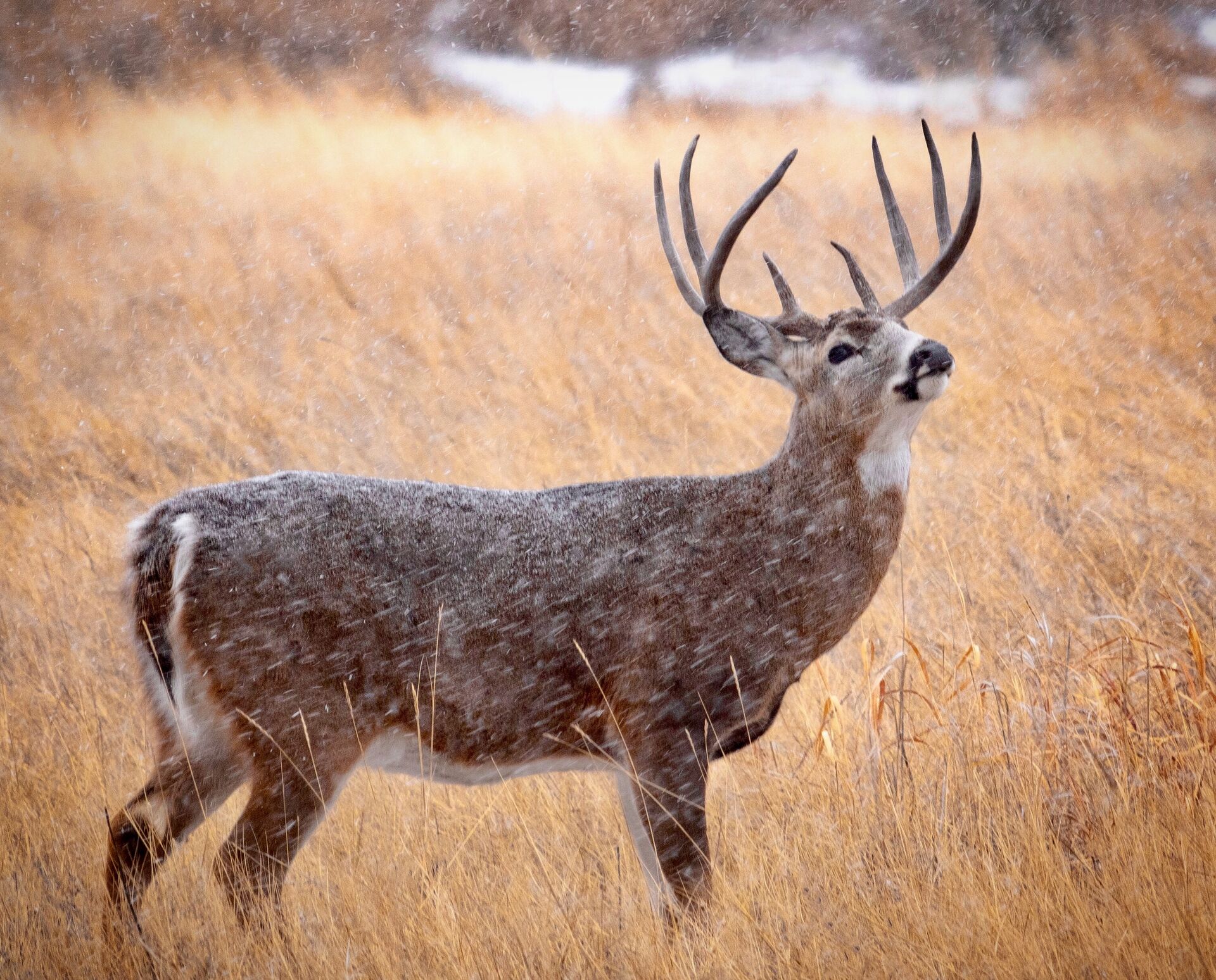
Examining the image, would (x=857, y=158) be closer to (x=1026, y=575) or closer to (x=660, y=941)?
(x=1026, y=575)

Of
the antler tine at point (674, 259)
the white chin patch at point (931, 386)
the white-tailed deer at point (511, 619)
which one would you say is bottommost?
the white-tailed deer at point (511, 619)

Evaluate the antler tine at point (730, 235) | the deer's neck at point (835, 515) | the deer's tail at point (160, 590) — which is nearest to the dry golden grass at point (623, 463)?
the deer's neck at point (835, 515)

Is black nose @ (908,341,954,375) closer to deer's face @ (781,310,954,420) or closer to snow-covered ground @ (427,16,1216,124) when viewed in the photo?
deer's face @ (781,310,954,420)

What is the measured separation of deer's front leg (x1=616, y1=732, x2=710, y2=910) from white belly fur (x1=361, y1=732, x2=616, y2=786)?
0.54 ft

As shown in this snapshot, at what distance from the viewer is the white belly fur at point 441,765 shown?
343 centimetres

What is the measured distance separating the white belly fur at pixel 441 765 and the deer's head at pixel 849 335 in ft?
4.53

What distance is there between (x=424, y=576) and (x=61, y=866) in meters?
1.43

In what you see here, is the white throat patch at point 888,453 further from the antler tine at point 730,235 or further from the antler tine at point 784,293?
the antler tine at point 730,235

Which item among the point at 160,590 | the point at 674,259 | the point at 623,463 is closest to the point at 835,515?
the point at 674,259

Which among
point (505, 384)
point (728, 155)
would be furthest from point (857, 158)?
point (505, 384)

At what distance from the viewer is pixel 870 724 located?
4168mm

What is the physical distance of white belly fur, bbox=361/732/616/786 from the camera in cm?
343

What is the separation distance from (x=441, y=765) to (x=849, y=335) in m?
1.84

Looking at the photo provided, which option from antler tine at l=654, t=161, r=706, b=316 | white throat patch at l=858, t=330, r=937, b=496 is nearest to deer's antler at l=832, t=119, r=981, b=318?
white throat patch at l=858, t=330, r=937, b=496
